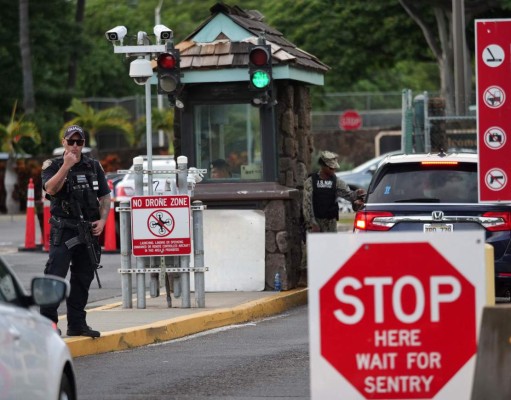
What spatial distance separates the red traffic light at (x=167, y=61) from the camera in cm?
1577

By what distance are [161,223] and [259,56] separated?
2549 mm

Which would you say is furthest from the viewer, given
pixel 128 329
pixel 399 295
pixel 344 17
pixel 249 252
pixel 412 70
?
pixel 412 70

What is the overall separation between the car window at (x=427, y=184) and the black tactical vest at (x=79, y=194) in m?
3.21

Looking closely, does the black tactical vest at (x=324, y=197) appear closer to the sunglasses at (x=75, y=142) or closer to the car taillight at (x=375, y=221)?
the car taillight at (x=375, y=221)

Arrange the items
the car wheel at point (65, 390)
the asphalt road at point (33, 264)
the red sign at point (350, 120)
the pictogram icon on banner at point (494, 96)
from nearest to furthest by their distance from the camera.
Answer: the car wheel at point (65, 390) < the pictogram icon on banner at point (494, 96) < the asphalt road at point (33, 264) < the red sign at point (350, 120)

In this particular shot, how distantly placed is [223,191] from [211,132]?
0.83 m

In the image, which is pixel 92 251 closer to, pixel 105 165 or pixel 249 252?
pixel 249 252

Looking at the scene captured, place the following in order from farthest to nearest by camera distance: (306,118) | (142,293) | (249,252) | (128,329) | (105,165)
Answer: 1. (105,165)
2. (306,118)
3. (249,252)
4. (142,293)
5. (128,329)

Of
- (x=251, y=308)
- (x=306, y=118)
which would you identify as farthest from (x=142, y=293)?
(x=306, y=118)

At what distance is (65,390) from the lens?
731cm

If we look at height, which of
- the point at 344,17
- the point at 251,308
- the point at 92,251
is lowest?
the point at 251,308

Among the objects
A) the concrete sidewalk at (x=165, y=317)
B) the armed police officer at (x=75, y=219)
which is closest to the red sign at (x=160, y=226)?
the concrete sidewalk at (x=165, y=317)

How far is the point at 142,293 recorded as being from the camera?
14625 millimetres

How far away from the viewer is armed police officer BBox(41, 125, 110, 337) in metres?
11.5
